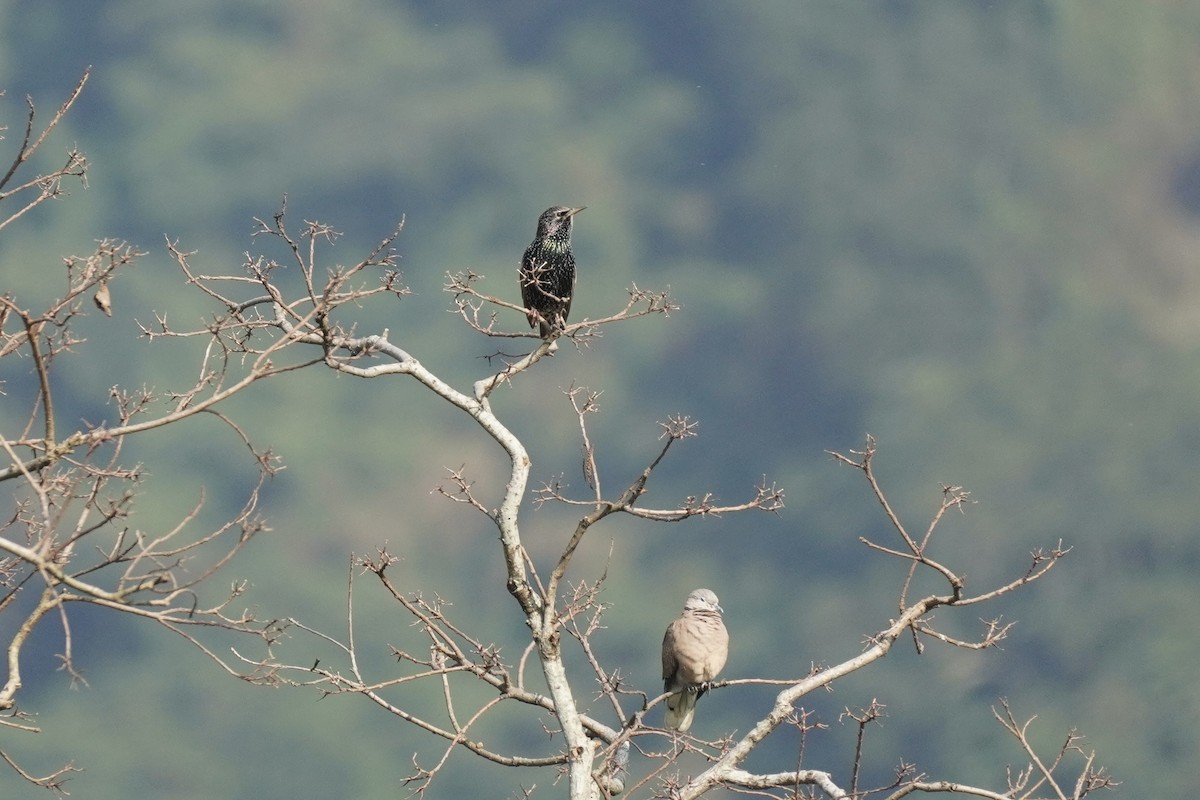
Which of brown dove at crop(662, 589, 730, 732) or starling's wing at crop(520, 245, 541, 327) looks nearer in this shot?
brown dove at crop(662, 589, 730, 732)

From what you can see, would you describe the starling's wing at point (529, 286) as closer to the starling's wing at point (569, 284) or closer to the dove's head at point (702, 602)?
the starling's wing at point (569, 284)

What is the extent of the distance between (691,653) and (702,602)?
53 cm

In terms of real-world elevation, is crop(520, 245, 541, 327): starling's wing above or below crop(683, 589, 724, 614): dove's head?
above

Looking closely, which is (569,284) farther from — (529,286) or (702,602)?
(702,602)

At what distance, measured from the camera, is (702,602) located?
733cm

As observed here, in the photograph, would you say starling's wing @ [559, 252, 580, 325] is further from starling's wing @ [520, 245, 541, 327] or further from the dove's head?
the dove's head

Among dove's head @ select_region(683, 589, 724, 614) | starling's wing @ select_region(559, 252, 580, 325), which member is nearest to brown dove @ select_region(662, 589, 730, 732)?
dove's head @ select_region(683, 589, 724, 614)

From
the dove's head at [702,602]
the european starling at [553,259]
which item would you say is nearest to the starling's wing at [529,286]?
the european starling at [553,259]

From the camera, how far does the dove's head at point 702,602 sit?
7.31 m

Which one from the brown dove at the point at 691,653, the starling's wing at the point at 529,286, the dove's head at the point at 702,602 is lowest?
the brown dove at the point at 691,653

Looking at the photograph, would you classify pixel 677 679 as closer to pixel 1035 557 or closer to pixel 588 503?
pixel 588 503

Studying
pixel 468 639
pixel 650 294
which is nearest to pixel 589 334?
pixel 650 294

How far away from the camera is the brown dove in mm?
6824

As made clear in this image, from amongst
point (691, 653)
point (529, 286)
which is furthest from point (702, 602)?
point (529, 286)
